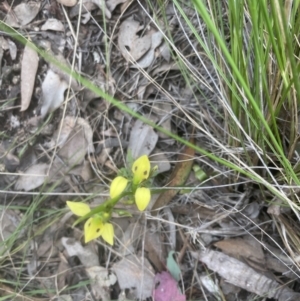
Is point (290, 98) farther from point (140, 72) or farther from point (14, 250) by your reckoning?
point (14, 250)

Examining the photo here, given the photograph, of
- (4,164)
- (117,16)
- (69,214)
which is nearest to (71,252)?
(69,214)

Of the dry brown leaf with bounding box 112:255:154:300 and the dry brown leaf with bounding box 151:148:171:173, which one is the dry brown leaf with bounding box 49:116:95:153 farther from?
the dry brown leaf with bounding box 112:255:154:300

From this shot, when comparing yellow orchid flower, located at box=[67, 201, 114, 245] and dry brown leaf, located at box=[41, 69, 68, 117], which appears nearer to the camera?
yellow orchid flower, located at box=[67, 201, 114, 245]

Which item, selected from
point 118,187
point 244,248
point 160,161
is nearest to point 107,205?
point 118,187

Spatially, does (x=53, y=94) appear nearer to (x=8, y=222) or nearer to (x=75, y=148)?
(x=75, y=148)

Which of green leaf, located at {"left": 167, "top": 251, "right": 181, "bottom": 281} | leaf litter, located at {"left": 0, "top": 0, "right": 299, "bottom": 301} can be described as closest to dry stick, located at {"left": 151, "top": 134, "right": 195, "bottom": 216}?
leaf litter, located at {"left": 0, "top": 0, "right": 299, "bottom": 301}

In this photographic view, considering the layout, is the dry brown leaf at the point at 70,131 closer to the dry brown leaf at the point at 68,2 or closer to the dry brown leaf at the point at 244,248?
the dry brown leaf at the point at 68,2
